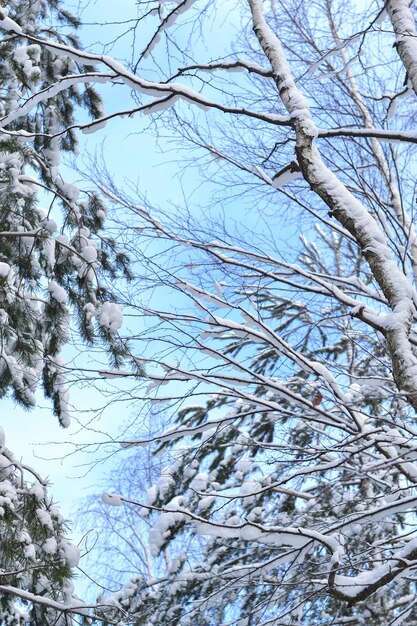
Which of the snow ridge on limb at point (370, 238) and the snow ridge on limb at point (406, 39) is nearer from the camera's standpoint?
the snow ridge on limb at point (370, 238)

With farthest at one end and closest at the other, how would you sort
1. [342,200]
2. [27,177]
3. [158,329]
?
[27,177], [158,329], [342,200]

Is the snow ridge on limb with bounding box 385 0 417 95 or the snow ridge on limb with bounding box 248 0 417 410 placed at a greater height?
the snow ridge on limb with bounding box 385 0 417 95

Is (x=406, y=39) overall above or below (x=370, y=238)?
above

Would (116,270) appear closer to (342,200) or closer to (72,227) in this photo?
(72,227)

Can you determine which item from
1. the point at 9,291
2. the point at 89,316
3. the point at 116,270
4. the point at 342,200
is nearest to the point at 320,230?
the point at 116,270

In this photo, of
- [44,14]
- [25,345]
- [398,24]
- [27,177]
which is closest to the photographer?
[398,24]

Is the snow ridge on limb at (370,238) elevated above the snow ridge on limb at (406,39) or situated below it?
below

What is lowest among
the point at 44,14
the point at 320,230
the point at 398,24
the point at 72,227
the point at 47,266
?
the point at 398,24

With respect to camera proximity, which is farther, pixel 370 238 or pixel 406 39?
pixel 406 39

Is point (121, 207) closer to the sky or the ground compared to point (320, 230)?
closer to the ground

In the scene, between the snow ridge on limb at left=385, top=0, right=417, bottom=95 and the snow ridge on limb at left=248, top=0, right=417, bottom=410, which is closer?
the snow ridge on limb at left=248, top=0, right=417, bottom=410

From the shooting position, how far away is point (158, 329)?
13.2 ft

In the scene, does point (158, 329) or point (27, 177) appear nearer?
point (158, 329)

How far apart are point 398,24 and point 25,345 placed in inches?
131
